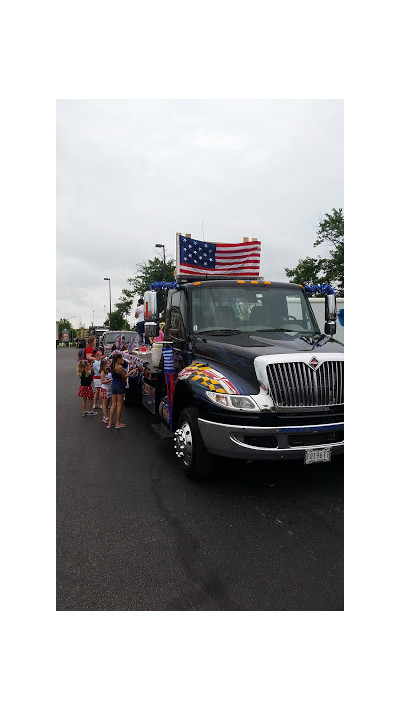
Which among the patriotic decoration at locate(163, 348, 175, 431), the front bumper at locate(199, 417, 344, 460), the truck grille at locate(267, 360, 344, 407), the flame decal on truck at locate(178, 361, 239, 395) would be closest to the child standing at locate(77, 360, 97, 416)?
the patriotic decoration at locate(163, 348, 175, 431)

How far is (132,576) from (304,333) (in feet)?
11.6

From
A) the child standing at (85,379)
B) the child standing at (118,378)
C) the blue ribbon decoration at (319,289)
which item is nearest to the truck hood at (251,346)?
the blue ribbon decoration at (319,289)

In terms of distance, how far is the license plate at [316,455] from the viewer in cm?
417

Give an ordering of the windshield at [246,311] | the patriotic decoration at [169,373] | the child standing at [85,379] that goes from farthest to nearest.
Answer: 1. the child standing at [85,379]
2. the patriotic decoration at [169,373]
3. the windshield at [246,311]

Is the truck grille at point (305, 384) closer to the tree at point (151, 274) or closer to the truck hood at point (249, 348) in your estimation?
the truck hood at point (249, 348)

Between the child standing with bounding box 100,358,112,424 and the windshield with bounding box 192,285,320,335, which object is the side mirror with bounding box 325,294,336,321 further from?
the child standing with bounding box 100,358,112,424

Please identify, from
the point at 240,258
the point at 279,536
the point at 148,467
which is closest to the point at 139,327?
the point at 240,258

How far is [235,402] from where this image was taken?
420 centimetres

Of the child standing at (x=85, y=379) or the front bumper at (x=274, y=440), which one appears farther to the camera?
the child standing at (x=85, y=379)

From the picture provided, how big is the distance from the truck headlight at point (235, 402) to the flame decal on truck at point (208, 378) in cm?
5

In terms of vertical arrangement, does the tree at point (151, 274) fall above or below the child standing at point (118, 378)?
above

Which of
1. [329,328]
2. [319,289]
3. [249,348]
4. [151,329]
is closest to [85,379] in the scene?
[151,329]

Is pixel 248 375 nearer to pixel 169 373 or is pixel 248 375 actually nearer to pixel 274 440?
pixel 274 440

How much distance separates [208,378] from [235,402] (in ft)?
1.55
